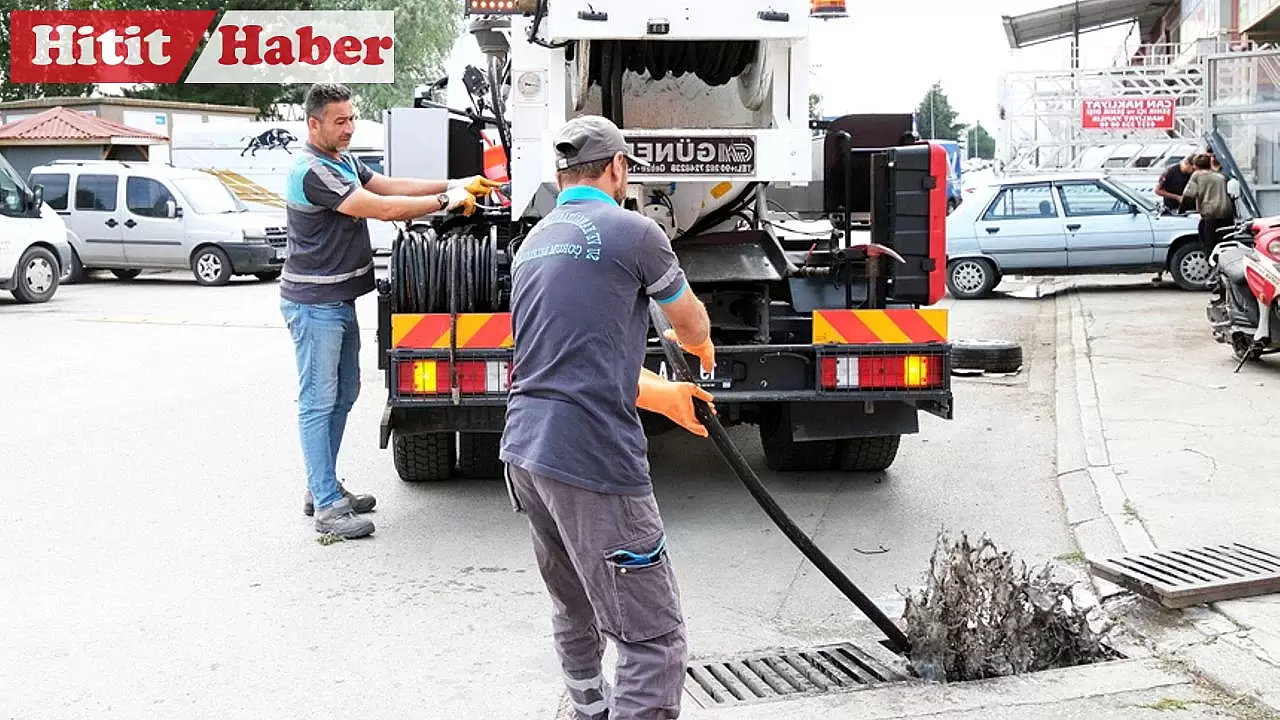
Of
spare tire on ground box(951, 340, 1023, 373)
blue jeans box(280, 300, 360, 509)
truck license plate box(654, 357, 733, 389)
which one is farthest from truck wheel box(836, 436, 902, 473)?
spare tire on ground box(951, 340, 1023, 373)

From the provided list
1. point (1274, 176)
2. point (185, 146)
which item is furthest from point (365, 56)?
point (1274, 176)

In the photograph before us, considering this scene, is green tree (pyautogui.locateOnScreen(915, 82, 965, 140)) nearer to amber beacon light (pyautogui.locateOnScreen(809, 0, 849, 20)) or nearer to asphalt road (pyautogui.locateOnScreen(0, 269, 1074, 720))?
asphalt road (pyautogui.locateOnScreen(0, 269, 1074, 720))

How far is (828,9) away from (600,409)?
3.64m

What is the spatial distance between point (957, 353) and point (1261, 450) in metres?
3.60

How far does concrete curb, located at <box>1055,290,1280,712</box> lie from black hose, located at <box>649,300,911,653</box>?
976 mm

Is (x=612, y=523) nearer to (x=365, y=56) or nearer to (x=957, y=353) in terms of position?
(x=957, y=353)

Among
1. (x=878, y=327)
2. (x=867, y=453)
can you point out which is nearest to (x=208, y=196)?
(x=867, y=453)

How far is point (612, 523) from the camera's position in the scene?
372 cm

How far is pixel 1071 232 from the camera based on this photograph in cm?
1748

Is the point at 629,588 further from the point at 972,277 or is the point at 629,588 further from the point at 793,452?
the point at 972,277

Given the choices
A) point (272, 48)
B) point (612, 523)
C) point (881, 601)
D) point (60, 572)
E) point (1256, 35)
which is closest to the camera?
point (612, 523)

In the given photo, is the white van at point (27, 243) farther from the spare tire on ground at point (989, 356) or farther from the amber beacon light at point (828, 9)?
the amber beacon light at point (828, 9)

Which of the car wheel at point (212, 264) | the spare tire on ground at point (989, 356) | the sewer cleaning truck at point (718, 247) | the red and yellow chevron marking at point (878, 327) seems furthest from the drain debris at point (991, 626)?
the car wheel at point (212, 264)

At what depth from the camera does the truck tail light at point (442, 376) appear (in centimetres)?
653
